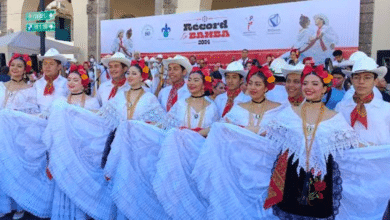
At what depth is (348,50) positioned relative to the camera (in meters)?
8.22

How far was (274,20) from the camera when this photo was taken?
30.6 feet

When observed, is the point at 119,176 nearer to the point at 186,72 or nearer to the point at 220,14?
the point at 186,72

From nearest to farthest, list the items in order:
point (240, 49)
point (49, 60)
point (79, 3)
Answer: point (49, 60) < point (240, 49) < point (79, 3)

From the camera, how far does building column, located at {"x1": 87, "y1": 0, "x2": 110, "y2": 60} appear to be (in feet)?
48.9

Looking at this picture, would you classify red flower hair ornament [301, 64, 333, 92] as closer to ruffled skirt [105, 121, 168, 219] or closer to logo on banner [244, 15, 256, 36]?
ruffled skirt [105, 121, 168, 219]

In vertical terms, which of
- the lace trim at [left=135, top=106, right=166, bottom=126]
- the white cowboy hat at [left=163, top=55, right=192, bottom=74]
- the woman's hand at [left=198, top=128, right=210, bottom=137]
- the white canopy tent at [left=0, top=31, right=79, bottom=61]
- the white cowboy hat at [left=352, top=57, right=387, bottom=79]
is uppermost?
the white canopy tent at [left=0, top=31, right=79, bottom=61]

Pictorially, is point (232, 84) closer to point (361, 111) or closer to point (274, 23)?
point (361, 111)

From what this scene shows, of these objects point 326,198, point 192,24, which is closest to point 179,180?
point 326,198

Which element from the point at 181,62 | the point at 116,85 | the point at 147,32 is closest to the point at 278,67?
the point at 181,62

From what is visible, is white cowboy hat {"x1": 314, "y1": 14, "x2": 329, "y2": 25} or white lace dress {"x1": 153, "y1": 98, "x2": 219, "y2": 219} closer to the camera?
white lace dress {"x1": 153, "y1": 98, "x2": 219, "y2": 219}

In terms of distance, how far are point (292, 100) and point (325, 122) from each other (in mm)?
969

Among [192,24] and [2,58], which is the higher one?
[192,24]

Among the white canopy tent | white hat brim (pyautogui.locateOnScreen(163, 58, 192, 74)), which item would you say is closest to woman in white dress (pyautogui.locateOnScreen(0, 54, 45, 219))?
white hat brim (pyautogui.locateOnScreen(163, 58, 192, 74))

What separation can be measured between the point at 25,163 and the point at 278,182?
9.03 feet
